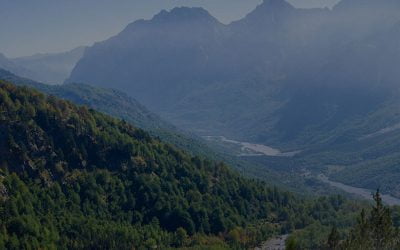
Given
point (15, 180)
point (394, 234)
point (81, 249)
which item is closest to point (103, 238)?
point (81, 249)

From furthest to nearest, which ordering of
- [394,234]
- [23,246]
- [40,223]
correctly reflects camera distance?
1. [40,223]
2. [23,246]
3. [394,234]

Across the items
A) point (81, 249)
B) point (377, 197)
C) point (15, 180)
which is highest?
point (377, 197)

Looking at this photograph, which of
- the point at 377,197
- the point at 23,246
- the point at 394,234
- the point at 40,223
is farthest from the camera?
the point at 40,223

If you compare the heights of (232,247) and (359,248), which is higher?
(359,248)

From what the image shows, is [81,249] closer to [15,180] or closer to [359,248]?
[15,180]

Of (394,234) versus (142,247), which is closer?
(394,234)

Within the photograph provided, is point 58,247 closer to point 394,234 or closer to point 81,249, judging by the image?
point 81,249

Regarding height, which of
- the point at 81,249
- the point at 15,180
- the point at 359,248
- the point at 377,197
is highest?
the point at 377,197

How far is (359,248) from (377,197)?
9.60 meters

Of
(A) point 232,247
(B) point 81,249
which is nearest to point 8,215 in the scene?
(B) point 81,249

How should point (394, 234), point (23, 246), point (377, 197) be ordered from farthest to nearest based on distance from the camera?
point (23, 246)
point (394, 234)
point (377, 197)

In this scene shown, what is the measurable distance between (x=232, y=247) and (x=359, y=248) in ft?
373

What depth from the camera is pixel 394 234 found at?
93.8 meters

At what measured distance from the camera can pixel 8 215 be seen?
18700 centimetres
